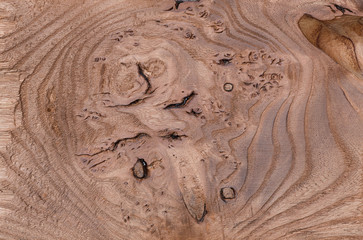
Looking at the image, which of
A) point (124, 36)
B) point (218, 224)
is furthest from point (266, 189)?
point (124, 36)

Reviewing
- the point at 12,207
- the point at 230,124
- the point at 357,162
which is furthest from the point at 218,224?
the point at 12,207

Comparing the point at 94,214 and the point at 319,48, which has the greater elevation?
the point at 319,48

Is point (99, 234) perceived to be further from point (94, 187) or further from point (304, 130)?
point (304, 130)

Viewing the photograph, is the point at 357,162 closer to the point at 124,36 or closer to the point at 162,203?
the point at 162,203

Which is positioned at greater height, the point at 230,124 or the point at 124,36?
the point at 124,36

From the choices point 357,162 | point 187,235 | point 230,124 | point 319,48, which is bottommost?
point 187,235
